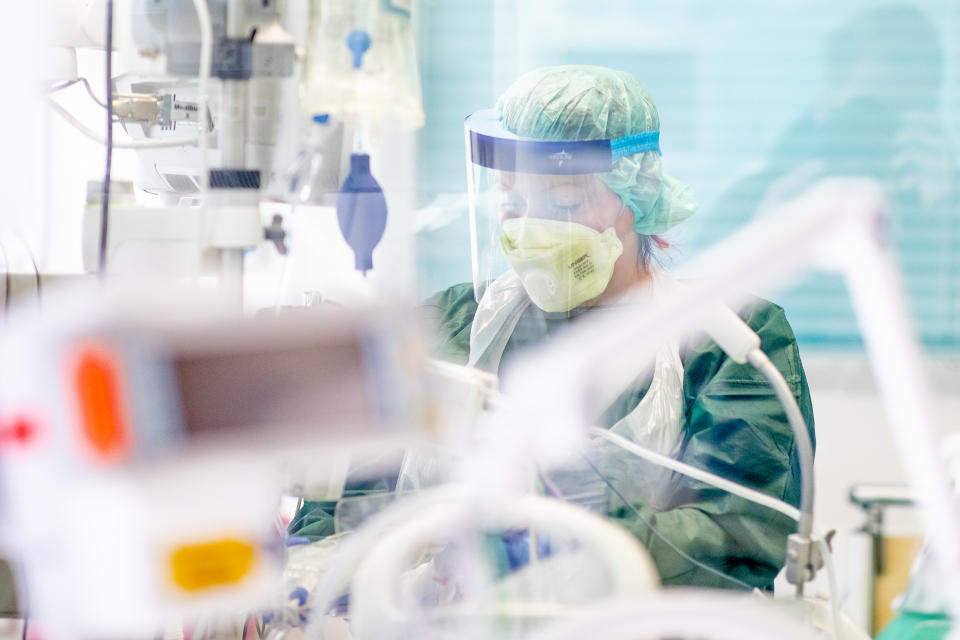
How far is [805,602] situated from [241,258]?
60cm

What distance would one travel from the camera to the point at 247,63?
0.71 metres

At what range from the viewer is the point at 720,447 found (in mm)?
1201

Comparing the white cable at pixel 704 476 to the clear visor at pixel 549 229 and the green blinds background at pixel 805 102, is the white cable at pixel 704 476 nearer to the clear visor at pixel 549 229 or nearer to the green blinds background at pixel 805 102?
the clear visor at pixel 549 229

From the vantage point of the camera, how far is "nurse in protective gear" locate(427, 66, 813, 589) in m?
1.16

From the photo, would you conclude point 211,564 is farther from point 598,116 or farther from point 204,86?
point 598,116

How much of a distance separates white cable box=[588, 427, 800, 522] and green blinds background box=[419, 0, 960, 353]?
0.77 meters

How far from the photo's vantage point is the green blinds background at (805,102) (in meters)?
2.04

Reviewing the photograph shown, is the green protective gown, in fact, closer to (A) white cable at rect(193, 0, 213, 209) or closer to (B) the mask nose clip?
(B) the mask nose clip

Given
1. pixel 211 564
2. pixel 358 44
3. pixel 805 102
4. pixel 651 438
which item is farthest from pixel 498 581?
pixel 805 102

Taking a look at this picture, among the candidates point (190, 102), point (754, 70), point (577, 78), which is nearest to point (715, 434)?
point (577, 78)

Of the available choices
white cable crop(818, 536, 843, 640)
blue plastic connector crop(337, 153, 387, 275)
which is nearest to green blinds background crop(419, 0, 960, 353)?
white cable crop(818, 536, 843, 640)

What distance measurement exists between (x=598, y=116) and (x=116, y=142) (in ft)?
1.93

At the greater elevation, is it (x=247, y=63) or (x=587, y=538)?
(x=247, y=63)

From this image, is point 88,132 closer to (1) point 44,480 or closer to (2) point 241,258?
(2) point 241,258
